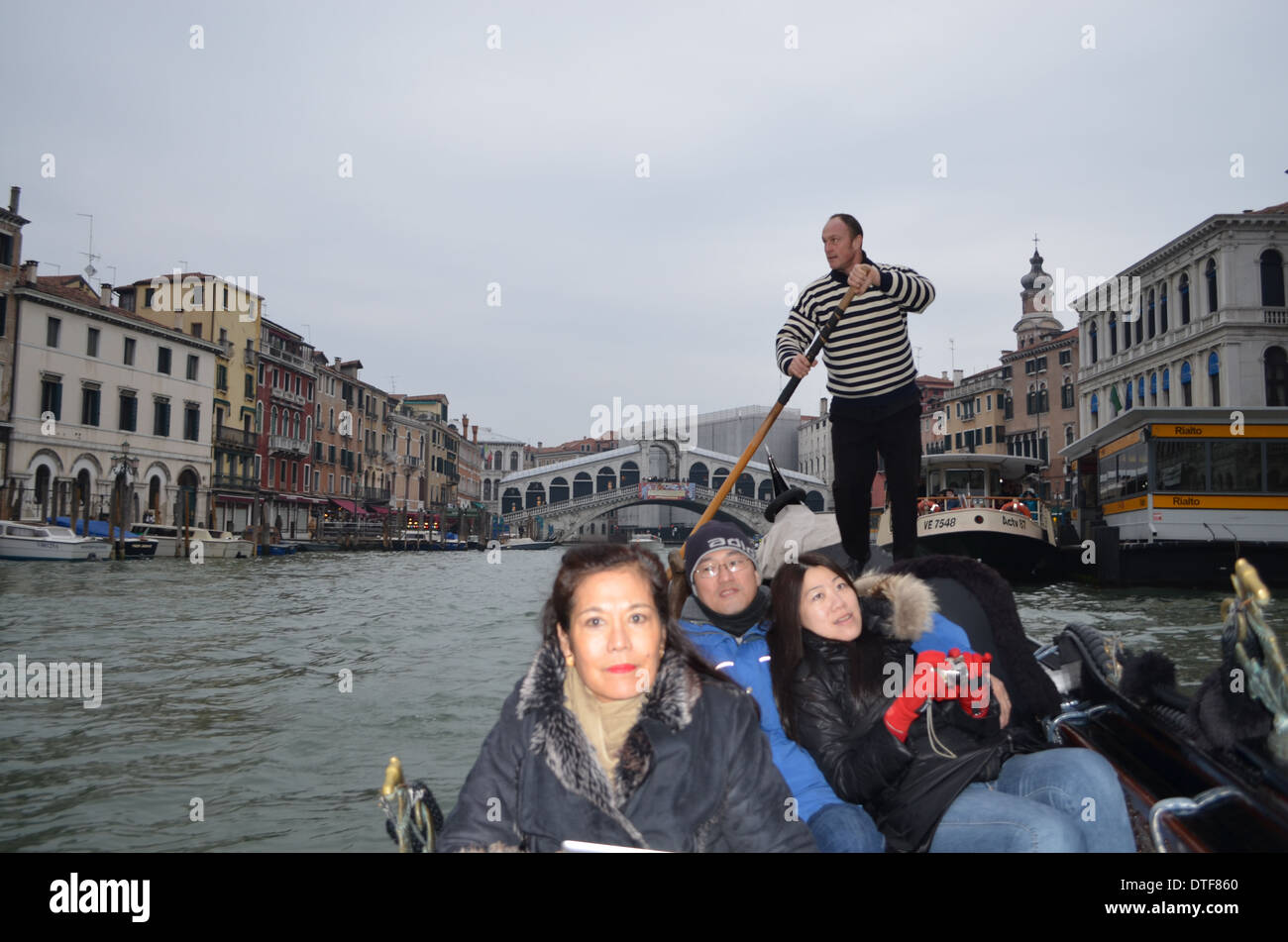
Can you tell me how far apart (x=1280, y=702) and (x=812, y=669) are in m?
0.77

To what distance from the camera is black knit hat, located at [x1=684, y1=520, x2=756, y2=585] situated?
6.89ft

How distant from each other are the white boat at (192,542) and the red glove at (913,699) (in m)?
20.9

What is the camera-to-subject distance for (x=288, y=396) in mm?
30500

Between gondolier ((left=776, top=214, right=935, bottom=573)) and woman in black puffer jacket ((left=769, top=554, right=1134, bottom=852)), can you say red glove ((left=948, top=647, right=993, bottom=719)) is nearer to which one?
woman in black puffer jacket ((left=769, top=554, right=1134, bottom=852))

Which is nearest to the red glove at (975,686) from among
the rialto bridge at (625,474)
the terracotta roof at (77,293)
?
the terracotta roof at (77,293)

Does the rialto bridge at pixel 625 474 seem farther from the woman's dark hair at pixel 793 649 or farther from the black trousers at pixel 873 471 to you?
the woman's dark hair at pixel 793 649

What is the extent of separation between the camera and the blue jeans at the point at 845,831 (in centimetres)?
160

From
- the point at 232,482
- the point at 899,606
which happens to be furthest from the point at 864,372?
the point at 232,482

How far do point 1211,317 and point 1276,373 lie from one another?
1.74m

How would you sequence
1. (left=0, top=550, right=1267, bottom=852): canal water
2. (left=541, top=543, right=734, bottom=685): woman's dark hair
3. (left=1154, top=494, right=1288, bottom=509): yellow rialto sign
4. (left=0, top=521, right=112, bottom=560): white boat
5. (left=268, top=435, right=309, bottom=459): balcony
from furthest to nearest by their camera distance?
(left=268, top=435, right=309, bottom=459): balcony, (left=0, top=521, right=112, bottom=560): white boat, (left=1154, top=494, right=1288, bottom=509): yellow rialto sign, (left=0, top=550, right=1267, bottom=852): canal water, (left=541, top=543, right=734, bottom=685): woman's dark hair

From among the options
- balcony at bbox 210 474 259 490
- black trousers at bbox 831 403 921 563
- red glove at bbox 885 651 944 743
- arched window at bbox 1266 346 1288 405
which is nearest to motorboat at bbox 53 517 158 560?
balcony at bbox 210 474 259 490

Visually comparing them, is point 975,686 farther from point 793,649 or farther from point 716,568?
point 716,568

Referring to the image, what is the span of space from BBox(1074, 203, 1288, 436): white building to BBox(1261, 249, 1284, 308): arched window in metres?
0.02
